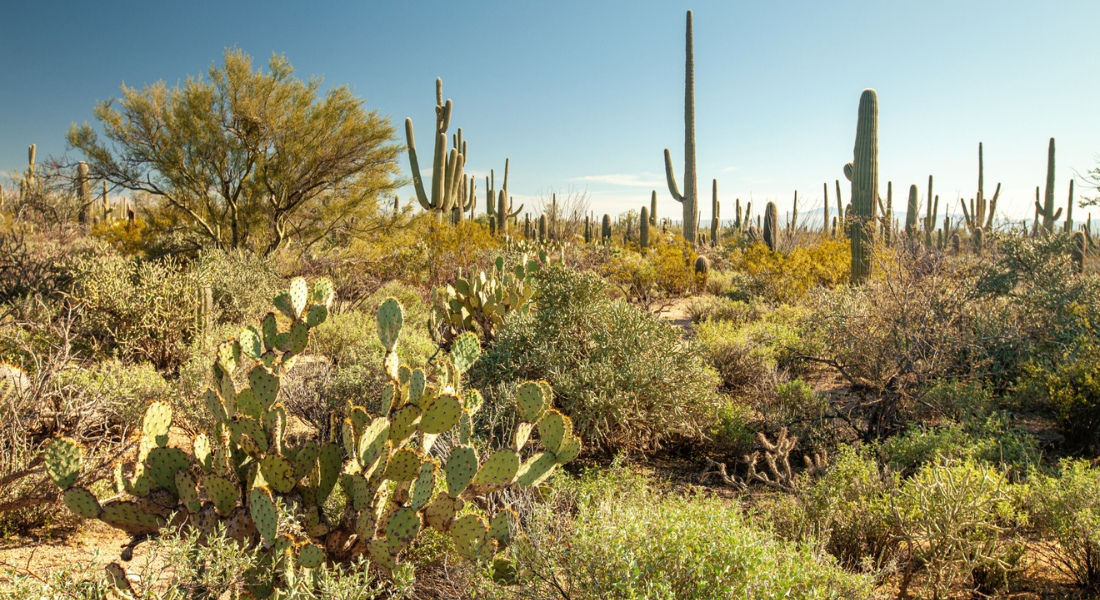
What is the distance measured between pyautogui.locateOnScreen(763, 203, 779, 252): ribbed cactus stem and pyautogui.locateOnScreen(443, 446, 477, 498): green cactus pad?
15025mm

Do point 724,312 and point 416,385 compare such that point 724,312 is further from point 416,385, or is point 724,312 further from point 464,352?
point 416,385

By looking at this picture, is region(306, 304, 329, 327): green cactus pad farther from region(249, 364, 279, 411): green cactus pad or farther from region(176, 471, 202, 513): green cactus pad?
region(176, 471, 202, 513): green cactus pad

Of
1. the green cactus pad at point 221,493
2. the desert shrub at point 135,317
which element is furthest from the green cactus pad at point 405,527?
the desert shrub at point 135,317

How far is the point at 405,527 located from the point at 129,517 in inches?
42.0

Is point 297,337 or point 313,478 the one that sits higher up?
point 297,337

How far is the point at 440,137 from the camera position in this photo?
1717 cm

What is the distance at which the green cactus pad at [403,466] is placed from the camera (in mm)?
2518

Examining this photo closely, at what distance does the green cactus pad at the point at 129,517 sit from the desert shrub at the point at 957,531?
10.4 feet

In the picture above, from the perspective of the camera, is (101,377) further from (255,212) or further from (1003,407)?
(255,212)

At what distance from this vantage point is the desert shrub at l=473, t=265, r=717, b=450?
4.39 metres

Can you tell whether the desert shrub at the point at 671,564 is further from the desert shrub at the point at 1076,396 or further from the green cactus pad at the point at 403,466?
the desert shrub at the point at 1076,396

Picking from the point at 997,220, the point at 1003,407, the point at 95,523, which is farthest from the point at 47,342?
the point at 997,220

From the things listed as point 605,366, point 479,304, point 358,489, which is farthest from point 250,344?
point 479,304

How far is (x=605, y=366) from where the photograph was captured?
4.48 meters
